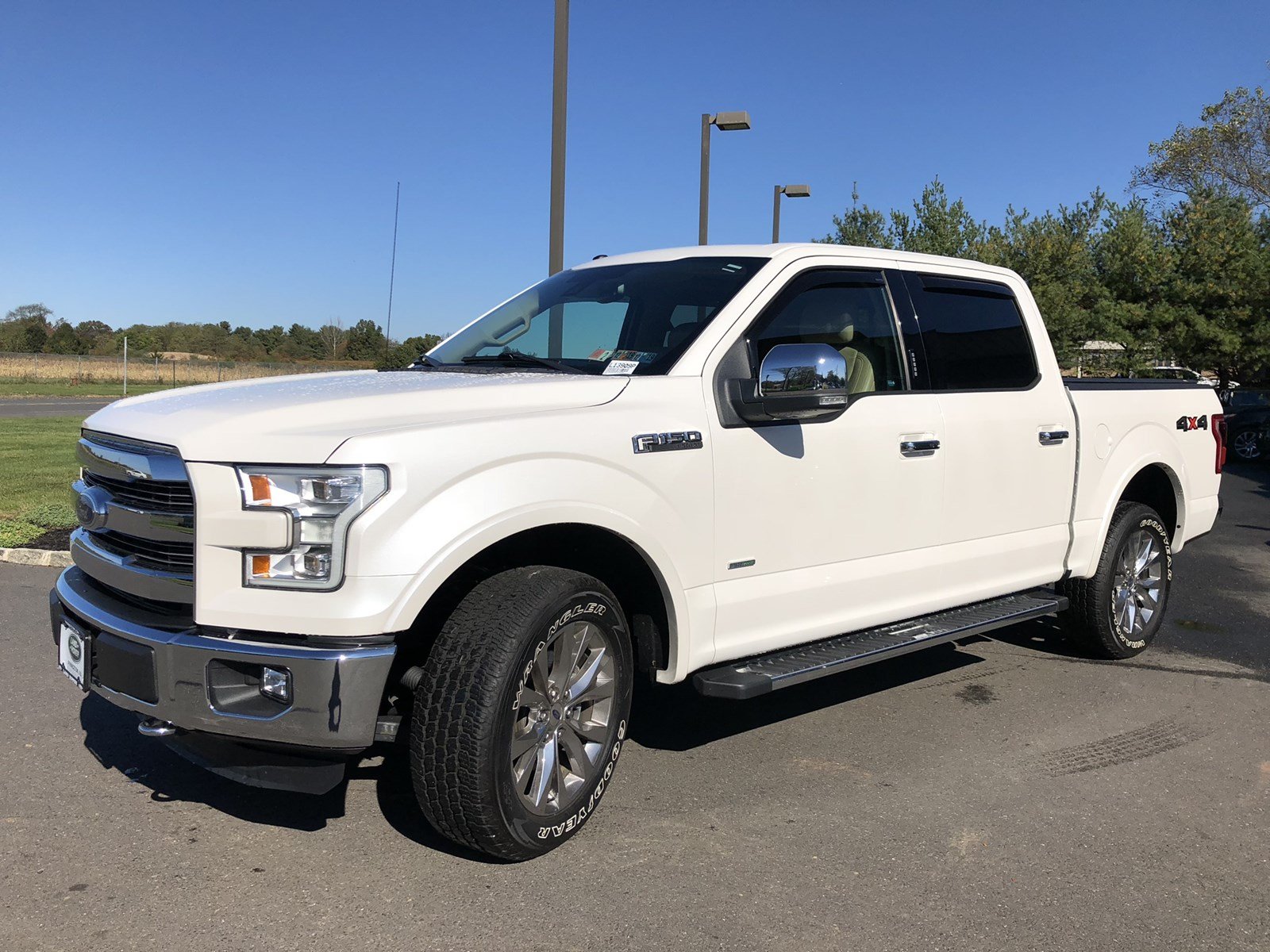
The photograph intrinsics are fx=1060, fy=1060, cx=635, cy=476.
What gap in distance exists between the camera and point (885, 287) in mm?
4742

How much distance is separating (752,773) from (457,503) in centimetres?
185

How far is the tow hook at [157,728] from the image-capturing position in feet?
10.3

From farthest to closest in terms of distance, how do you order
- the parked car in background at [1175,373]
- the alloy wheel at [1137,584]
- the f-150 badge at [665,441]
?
the parked car in background at [1175,373] → the alloy wheel at [1137,584] → the f-150 badge at [665,441]

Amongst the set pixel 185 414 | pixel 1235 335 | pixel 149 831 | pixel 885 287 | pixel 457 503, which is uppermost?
pixel 1235 335

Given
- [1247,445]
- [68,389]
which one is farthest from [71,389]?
[1247,445]

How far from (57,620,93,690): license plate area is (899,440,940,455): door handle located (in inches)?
122

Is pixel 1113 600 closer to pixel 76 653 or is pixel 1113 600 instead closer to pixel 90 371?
pixel 76 653

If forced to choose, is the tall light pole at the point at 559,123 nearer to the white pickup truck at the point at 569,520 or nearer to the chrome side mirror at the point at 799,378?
the white pickup truck at the point at 569,520

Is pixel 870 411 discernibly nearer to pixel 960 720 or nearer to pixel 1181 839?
pixel 960 720

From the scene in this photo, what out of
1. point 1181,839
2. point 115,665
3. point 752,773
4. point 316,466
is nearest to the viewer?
point 316,466

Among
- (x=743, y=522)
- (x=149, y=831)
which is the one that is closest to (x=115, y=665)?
(x=149, y=831)

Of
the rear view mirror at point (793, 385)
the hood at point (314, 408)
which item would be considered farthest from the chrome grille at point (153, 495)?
the rear view mirror at point (793, 385)

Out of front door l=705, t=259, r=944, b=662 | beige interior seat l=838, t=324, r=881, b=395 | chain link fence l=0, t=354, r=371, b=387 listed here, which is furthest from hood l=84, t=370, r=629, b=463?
chain link fence l=0, t=354, r=371, b=387

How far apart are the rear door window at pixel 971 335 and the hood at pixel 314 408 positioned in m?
1.85
